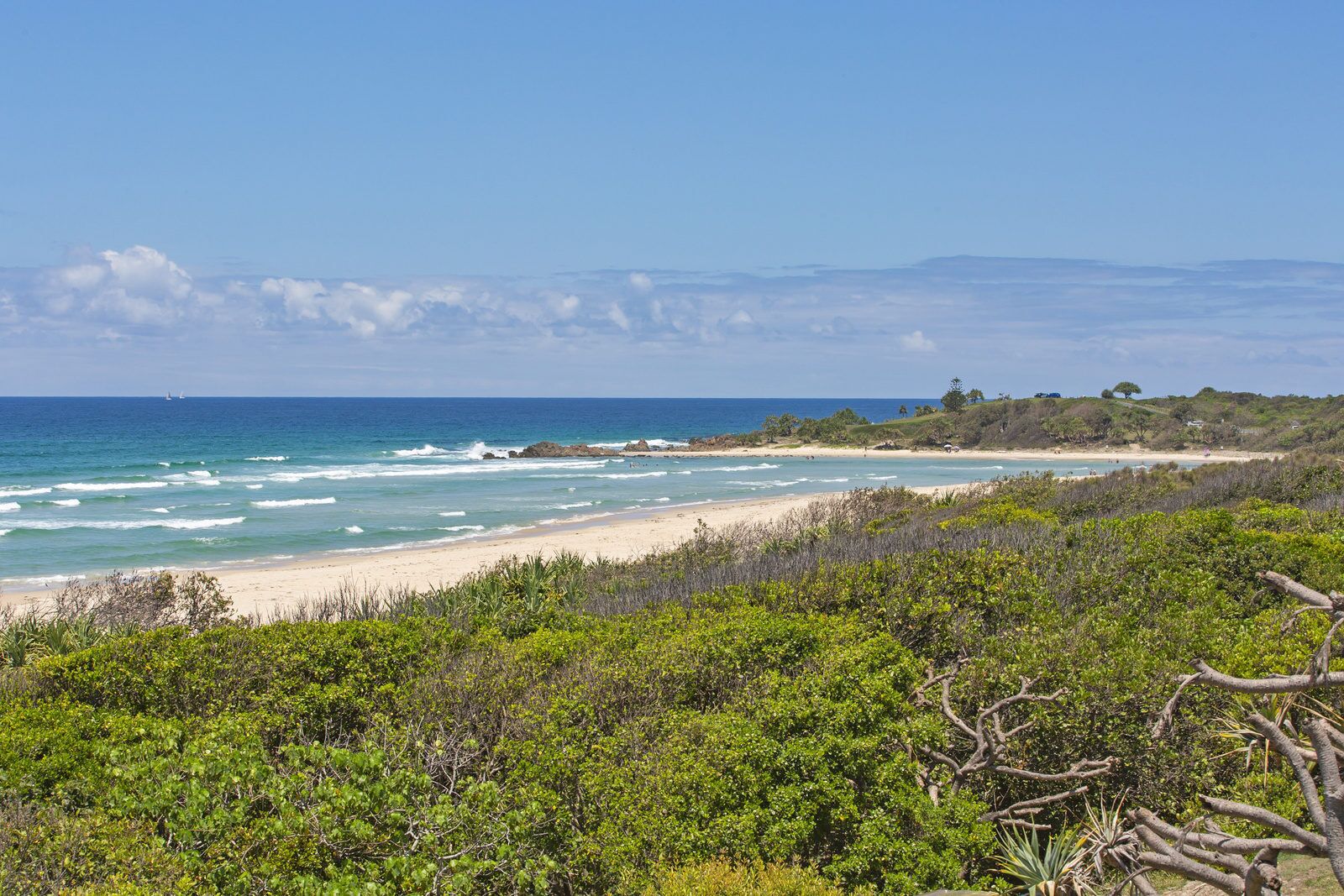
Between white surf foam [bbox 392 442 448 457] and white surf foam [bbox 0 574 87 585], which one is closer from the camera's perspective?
Answer: white surf foam [bbox 0 574 87 585]

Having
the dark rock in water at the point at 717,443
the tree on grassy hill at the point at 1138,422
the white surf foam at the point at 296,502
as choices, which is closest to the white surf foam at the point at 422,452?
the dark rock in water at the point at 717,443

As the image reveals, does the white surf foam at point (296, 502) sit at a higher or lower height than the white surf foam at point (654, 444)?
lower

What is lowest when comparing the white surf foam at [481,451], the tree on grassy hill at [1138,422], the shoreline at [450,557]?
the shoreline at [450,557]

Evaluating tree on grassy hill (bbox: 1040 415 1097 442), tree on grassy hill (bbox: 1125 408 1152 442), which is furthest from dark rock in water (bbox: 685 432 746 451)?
tree on grassy hill (bbox: 1125 408 1152 442)

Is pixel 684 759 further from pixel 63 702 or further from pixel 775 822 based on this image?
pixel 63 702

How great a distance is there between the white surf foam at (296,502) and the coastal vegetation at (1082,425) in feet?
121

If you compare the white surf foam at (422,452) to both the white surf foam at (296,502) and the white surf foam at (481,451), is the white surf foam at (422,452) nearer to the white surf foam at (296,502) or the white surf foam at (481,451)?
the white surf foam at (481,451)

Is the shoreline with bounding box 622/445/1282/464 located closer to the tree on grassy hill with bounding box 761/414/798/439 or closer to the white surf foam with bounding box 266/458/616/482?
the tree on grassy hill with bounding box 761/414/798/439

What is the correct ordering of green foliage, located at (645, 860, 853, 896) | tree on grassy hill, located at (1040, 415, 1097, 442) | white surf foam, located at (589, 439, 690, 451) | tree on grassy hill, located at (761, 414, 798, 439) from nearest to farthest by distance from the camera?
green foliage, located at (645, 860, 853, 896) → tree on grassy hill, located at (1040, 415, 1097, 442) → white surf foam, located at (589, 439, 690, 451) → tree on grassy hill, located at (761, 414, 798, 439)

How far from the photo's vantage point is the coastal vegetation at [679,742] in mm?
4773

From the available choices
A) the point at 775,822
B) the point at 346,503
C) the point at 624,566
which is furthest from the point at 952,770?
the point at 346,503

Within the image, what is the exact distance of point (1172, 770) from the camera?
5.82 m

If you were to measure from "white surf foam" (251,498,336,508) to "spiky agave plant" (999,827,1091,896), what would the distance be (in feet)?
110

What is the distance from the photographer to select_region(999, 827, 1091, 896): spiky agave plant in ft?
12.9
